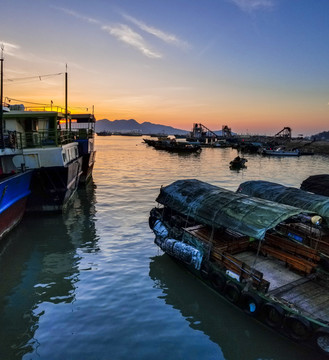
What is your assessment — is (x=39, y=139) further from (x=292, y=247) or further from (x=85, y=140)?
(x=292, y=247)

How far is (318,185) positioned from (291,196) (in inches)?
345

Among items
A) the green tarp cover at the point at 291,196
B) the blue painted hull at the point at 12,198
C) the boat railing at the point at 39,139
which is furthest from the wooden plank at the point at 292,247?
the boat railing at the point at 39,139

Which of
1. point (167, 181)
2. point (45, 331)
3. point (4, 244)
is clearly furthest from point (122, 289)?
point (167, 181)

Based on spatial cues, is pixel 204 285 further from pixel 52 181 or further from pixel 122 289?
pixel 52 181

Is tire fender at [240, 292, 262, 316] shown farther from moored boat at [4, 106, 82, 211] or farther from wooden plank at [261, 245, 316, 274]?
moored boat at [4, 106, 82, 211]

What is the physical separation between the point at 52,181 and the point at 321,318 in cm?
1696

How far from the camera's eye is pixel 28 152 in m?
17.8

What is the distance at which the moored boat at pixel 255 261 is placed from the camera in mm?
7965

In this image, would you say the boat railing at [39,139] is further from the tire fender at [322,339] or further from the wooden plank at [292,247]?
the tire fender at [322,339]

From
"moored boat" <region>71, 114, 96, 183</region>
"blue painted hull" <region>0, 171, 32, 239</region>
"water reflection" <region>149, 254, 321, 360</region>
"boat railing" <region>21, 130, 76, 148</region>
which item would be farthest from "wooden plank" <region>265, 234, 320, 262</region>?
"moored boat" <region>71, 114, 96, 183</region>

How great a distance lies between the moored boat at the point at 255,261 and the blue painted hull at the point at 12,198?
8477mm

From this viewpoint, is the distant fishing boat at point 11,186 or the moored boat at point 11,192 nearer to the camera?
the moored boat at point 11,192

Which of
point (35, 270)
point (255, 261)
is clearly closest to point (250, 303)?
point (255, 261)

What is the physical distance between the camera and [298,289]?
9.29 metres
